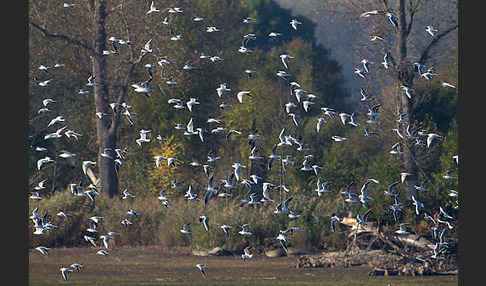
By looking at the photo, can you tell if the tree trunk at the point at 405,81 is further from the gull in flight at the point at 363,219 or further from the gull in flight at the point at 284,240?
the gull in flight at the point at 284,240

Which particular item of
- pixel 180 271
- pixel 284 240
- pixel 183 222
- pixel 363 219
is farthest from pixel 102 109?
pixel 363 219

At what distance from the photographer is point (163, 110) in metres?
50.0

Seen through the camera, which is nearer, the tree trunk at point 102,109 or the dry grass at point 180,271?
the dry grass at point 180,271

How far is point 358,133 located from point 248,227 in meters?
17.8

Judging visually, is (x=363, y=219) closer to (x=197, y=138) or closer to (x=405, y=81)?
(x=405, y=81)

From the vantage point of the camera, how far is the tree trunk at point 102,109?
45.8m

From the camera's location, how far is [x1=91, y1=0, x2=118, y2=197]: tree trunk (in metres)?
45.8

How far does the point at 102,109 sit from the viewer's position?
152 ft

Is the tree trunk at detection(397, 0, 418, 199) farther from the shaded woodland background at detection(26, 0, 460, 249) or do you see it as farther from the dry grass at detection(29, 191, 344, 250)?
the dry grass at detection(29, 191, 344, 250)

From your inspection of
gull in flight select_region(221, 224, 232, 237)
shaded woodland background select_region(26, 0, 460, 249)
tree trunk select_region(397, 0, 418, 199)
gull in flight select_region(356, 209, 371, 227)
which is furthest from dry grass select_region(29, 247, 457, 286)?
tree trunk select_region(397, 0, 418, 199)

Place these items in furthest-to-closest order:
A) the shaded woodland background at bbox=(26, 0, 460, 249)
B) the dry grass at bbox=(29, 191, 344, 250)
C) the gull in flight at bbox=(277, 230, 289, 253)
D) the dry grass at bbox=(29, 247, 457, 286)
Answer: the shaded woodland background at bbox=(26, 0, 460, 249) < the dry grass at bbox=(29, 191, 344, 250) < the gull in flight at bbox=(277, 230, 289, 253) < the dry grass at bbox=(29, 247, 457, 286)

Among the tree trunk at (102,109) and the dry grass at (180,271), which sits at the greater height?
the tree trunk at (102,109)

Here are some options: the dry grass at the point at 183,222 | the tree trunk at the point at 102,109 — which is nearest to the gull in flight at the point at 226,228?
the dry grass at the point at 183,222

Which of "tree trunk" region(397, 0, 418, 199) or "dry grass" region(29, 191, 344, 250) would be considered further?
"tree trunk" region(397, 0, 418, 199)
